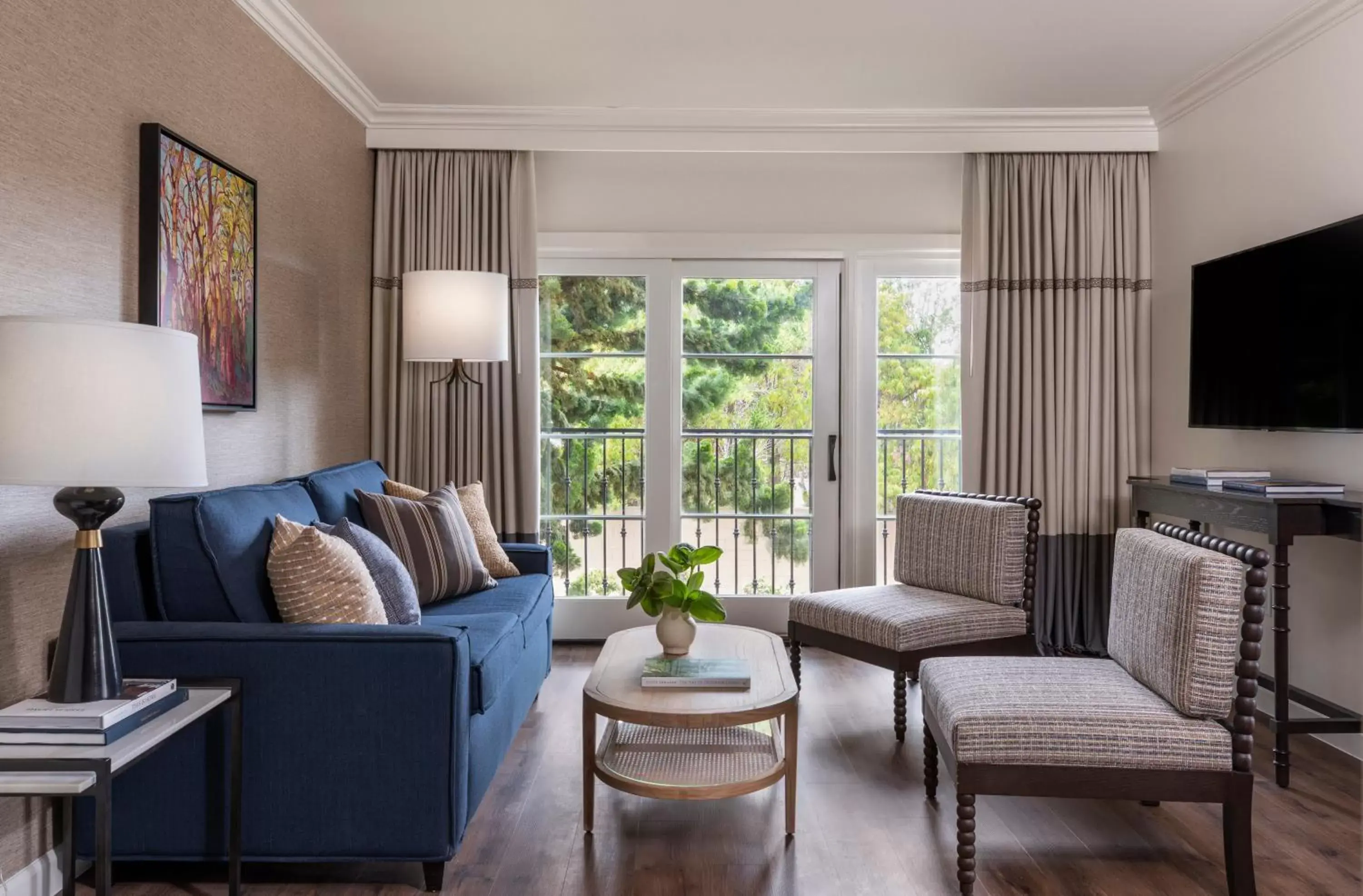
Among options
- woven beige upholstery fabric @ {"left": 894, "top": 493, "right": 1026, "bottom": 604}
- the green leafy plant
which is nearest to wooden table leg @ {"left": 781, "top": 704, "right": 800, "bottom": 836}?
the green leafy plant

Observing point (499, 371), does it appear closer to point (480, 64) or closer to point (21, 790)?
point (480, 64)

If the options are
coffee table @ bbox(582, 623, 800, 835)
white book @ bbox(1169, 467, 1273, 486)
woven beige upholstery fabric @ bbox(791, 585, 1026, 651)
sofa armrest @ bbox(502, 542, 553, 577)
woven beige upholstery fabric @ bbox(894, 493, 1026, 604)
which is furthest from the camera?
sofa armrest @ bbox(502, 542, 553, 577)

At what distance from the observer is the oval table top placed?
231 cm

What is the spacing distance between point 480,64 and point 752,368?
193 centimetres

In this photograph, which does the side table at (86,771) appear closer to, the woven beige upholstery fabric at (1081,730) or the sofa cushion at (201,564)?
the sofa cushion at (201,564)

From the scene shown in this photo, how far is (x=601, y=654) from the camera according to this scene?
2.82 m

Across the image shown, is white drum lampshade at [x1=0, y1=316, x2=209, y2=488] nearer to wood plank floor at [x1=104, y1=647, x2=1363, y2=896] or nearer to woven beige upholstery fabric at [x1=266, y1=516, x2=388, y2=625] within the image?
woven beige upholstery fabric at [x1=266, y1=516, x2=388, y2=625]

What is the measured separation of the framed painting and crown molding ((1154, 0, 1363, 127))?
3.73 meters

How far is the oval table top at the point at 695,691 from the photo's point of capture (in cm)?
231

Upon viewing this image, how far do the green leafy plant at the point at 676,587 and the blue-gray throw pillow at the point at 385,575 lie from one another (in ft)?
2.03

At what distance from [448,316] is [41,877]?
2252 millimetres

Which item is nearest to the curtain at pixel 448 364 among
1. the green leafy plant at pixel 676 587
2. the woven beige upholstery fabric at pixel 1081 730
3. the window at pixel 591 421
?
the window at pixel 591 421

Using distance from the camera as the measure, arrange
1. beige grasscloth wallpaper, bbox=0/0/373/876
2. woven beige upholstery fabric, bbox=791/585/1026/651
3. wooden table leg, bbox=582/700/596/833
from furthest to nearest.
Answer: woven beige upholstery fabric, bbox=791/585/1026/651
wooden table leg, bbox=582/700/596/833
beige grasscloth wallpaper, bbox=0/0/373/876

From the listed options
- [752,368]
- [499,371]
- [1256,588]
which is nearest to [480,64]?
[499,371]
